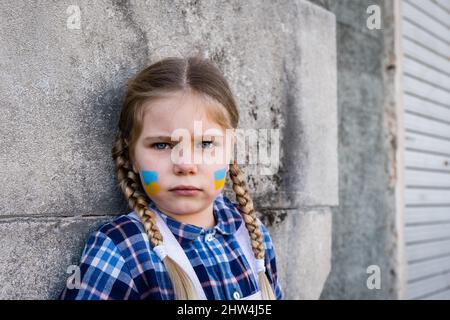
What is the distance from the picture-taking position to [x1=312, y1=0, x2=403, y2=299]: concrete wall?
151 inches

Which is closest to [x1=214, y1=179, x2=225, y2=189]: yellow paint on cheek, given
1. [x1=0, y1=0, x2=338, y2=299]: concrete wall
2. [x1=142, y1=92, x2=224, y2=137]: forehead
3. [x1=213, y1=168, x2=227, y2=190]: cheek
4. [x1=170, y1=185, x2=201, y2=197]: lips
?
[x1=213, y1=168, x2=227, y2=190]: cheek

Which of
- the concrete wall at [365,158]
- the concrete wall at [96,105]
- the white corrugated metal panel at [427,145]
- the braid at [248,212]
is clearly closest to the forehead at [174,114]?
the concrete wall at [96,105]

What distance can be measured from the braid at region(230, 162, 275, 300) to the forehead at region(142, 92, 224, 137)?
45 centimetres

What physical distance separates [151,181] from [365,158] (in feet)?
7.99

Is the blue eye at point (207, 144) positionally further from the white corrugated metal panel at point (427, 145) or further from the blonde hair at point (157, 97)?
the white corrugated metal panel at point (427, 145)

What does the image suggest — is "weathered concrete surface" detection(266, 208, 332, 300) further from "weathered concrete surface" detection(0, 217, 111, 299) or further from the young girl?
"weathered concrete surface" detection(0, 217, 111, 299)

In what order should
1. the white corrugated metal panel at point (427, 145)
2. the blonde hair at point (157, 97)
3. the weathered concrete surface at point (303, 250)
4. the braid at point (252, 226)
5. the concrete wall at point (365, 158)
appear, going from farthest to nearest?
the white corrugated metal panel at point (427, 145) → the concrete wall at point (365, 158) → the weathered concrete surface at point (303, 250) → the braid at point (252, 226) → the blonde hair at point (157, 97)

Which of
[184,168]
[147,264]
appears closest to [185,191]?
[184,168]

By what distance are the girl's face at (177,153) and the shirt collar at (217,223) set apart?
5 centimetres

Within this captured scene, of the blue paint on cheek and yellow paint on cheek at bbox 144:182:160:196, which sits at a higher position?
the blue paint on cheek

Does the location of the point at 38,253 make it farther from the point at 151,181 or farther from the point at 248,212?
the point at 248,212

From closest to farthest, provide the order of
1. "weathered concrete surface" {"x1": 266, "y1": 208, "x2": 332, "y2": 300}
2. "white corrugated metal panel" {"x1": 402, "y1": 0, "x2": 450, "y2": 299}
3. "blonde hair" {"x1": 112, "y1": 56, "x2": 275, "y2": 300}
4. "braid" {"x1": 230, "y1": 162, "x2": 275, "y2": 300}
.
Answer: "blonde hair" {"x1": 112, "y1": 56, "x2": 275, "y2": 300} < "braid" {"x1": 230, "y1": 162, "x2": 275, "y2": 300} < "weathered concrete surface" {"x1": 266, "y1": 208, "x2": 332, "y2": 300} < "white corrugated metal panel" {"x1": 402, "y1": 0, "x2": 450, "y2": 299}

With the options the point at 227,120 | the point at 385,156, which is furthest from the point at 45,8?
the point at 385,156

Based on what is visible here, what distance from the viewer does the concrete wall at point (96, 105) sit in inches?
74.1
